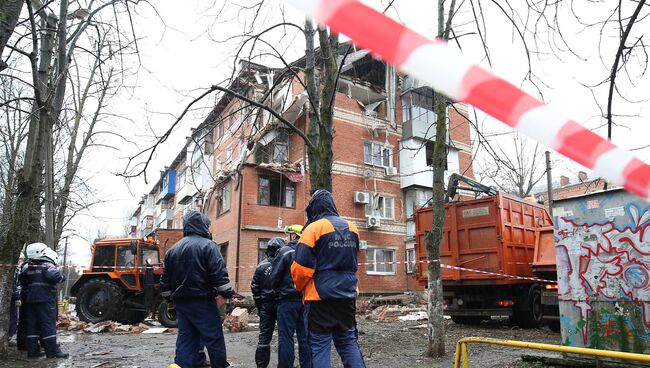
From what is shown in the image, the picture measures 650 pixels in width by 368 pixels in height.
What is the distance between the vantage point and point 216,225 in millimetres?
25797

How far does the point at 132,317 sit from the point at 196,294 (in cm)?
1131

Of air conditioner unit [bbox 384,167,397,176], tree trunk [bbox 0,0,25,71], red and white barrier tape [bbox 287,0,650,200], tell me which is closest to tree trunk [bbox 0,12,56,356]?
tree trunk [bbox 0,0,25,71]

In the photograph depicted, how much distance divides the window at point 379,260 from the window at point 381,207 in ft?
5.98

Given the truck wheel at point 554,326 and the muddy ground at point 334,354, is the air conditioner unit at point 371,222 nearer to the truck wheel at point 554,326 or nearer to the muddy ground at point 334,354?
the muddy ground at point 334,354

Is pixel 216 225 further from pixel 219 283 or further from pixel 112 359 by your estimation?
pixel 219 283

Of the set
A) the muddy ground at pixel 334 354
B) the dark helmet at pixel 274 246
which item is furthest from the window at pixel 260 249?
the dark helmet at pixel 274 246

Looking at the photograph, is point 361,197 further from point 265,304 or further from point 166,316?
point 265,304

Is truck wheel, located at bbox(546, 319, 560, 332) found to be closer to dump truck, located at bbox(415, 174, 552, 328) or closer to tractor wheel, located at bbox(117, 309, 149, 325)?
dump truck, located at bbox(415, 174, 552, 328)

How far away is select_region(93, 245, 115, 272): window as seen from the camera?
15.7 m

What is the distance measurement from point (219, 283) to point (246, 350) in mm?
4001

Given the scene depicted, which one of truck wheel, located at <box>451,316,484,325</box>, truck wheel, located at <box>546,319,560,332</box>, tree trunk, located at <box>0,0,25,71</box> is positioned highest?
tree trunk, located at <box>0,0,25,71</box>

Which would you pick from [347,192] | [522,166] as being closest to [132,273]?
[347,192]

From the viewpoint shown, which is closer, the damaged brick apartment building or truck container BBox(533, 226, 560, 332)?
truck container BBox(533, 226, 560, 332)

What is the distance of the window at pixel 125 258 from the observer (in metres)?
15.6
